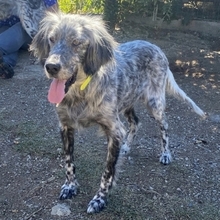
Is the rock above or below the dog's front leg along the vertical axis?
below

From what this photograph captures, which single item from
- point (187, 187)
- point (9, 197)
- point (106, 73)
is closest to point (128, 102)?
point (106, 73)

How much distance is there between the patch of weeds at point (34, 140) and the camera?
189 inches

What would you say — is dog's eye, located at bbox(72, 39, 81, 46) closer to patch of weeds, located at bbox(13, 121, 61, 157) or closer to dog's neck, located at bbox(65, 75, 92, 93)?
dog's neck, located at bbox(65, 75, 92, 93)

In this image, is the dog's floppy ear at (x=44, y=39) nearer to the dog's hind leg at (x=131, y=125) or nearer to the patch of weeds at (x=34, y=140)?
the patch of weeds at (x=34, y=140)

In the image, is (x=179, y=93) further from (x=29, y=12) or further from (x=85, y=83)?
(x=29, y=12)

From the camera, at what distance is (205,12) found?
844cm

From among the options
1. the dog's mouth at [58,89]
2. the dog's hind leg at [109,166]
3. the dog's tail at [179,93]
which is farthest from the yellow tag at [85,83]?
the dog's tail at [179,93]

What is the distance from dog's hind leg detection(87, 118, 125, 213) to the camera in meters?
3.89

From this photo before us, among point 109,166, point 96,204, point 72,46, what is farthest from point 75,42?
point 96,204

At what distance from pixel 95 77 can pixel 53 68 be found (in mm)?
478

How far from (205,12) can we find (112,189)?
5106 millimetres

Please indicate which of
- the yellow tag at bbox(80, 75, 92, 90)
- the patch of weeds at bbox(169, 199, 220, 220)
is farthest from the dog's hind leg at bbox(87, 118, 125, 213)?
the patch of weeds at bbox(169, 199, 220, 220)

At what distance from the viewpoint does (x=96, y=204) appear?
390cm

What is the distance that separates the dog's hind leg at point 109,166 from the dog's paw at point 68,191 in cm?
22
